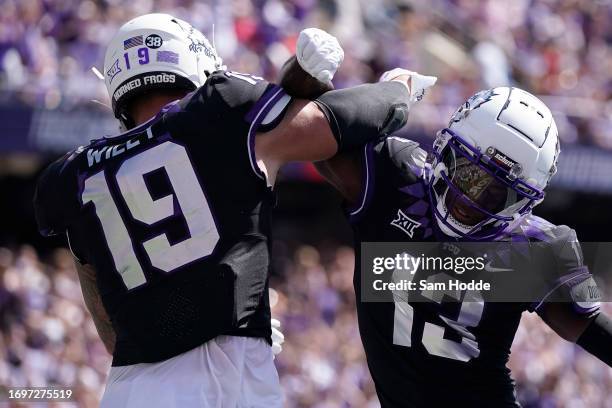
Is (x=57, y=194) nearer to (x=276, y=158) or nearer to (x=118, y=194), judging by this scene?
(x=118, y=194)

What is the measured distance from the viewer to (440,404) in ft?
13.5

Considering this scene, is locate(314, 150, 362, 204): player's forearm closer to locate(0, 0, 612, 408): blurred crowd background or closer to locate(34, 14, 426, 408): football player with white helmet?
locate(34, 14, 426, 408): football player with white helmet

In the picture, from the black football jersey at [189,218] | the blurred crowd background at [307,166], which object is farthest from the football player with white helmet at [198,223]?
the blurred crowd background at [307,166]

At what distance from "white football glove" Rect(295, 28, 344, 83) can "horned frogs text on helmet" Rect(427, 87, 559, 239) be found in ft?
2.24

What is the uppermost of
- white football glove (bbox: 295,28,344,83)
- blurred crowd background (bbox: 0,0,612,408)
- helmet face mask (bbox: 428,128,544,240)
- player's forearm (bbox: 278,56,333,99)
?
white football glove (bbox: 295,28,344,83)

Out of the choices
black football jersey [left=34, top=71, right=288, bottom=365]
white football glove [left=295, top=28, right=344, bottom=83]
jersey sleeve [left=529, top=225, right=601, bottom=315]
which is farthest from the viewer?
jersey sleeve [left=529, top=225, right=601, bottom=315]

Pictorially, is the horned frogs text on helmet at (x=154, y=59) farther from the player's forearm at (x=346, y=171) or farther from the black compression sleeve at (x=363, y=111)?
the player's forearm at (x=346, y=171)

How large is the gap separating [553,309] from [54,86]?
25.8ft

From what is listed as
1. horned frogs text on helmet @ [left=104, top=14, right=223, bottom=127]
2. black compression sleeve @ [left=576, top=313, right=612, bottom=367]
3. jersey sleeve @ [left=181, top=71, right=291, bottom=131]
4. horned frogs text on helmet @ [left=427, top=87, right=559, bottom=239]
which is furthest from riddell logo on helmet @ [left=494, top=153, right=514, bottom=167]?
horned frogs text on helmet @ [left=104, top=14, right=223, bottom=127]

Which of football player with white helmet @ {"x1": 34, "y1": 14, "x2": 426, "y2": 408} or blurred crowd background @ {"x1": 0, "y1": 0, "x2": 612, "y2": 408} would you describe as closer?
football player with white helmet @ {"x1": 34, "y1": 14, "x2": 426, "y2": 408}

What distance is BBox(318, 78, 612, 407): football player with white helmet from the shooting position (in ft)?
13.1

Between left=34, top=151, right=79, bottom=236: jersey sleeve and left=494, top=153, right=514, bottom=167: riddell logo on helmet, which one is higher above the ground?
left=34, top=151, right=79, bottom=236: jersey sleeve

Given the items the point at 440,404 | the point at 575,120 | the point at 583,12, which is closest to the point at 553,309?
the point at 440,404

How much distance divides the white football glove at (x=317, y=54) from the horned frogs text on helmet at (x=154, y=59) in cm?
34
